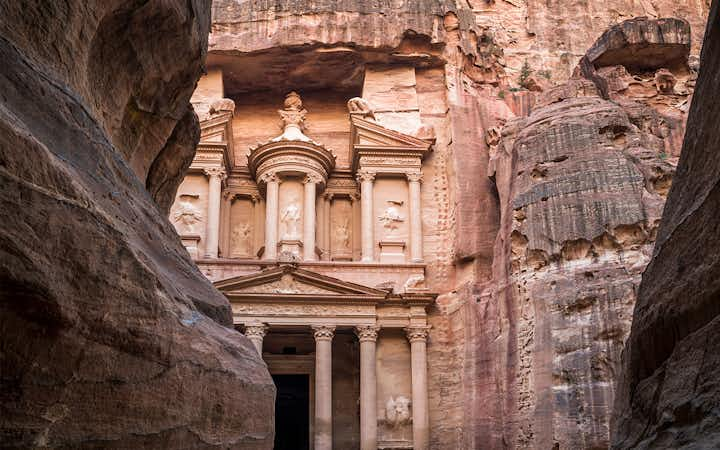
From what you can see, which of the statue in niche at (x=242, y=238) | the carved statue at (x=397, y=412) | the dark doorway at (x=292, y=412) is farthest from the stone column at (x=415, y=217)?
the statue in niche at (x=242, y=238)

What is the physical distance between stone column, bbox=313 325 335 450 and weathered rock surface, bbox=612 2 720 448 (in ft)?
62.7

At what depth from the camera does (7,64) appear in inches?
112

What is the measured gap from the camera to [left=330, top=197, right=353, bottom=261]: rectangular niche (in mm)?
27703

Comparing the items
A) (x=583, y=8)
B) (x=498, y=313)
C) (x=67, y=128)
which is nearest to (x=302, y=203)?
(x=498, y=313)

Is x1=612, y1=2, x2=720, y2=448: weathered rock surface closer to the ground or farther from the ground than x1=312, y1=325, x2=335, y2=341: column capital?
closer to the ground

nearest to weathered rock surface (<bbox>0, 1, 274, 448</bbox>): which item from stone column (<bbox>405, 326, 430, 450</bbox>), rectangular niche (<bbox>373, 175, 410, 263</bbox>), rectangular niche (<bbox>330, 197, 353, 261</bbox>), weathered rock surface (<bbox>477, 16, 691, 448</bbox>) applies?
weathered rock surface (<bbox>477, 16, 691, 448</bbox>)

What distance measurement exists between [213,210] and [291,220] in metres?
2.74

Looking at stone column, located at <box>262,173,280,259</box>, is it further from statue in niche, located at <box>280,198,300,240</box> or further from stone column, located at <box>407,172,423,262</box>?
stone column, located at <box>407,172,423,262</box>

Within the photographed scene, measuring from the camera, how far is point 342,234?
92.0ft

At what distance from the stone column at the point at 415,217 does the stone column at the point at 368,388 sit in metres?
3.27

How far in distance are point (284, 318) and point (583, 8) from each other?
1960 cm

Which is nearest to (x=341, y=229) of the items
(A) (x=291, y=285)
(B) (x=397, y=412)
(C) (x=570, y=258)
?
(A) (x=291, y=285)

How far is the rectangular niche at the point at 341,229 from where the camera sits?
90.9 ft

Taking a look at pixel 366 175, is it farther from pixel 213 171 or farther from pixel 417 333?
pixel 417 333
